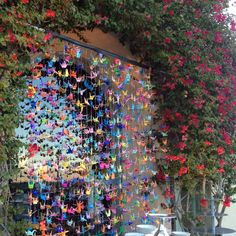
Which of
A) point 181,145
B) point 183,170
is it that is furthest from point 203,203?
point 181,145

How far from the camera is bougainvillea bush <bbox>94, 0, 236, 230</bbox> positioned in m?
5.17

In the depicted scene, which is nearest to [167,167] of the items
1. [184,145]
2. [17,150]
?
[184,145]

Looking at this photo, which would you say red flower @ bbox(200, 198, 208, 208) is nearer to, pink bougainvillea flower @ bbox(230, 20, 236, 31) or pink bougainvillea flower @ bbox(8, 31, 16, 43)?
pink bougainvillea flower @ bbox(230, 20, 236, 31)

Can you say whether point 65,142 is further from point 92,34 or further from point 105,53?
point 92,34

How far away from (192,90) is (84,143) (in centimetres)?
164

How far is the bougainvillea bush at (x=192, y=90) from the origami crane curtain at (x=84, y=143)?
31 cm

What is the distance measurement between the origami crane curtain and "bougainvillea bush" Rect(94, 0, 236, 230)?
31 centimetres

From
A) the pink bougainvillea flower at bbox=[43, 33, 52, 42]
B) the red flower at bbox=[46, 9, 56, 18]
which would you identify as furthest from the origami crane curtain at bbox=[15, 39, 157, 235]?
the red flower at bbox=[46, 9, 56, 18]

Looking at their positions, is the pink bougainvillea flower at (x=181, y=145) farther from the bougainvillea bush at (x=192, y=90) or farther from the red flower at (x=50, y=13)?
the red flower at (x=50, y=13)

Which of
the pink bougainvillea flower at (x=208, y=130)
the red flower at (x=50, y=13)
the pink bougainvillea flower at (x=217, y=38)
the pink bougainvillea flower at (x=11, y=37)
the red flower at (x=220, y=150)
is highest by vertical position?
the pink bougainvillea flower at (x=217, y=38)

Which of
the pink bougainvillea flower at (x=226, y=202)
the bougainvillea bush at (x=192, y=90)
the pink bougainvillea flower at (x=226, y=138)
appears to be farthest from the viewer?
the pink bougainvillea flower at (x=226, y=202)

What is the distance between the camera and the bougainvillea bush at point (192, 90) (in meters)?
5.17

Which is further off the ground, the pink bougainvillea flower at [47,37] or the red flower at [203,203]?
the pink bougainvillea flower at [47,37]

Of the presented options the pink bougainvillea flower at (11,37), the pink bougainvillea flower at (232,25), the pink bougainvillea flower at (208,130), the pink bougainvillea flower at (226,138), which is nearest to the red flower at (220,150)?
the pink bougainvillea flower at (226,138)
